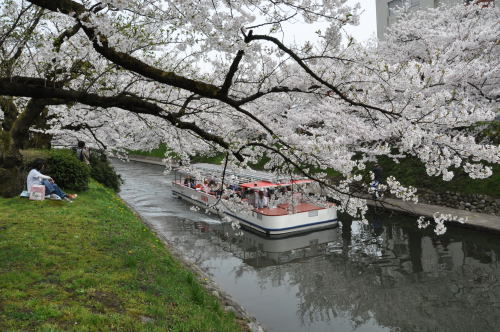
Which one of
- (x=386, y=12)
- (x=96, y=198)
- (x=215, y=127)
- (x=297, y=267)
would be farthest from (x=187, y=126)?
(x=386, y=12)

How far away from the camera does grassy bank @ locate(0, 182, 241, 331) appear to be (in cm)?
518

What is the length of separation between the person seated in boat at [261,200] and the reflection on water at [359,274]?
1.45 meters

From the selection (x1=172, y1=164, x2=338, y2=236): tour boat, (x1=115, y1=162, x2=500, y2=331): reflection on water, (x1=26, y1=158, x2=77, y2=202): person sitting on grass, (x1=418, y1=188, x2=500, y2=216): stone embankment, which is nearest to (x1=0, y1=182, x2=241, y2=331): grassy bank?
(x1=26, y1=158, x2=77, y2=202): person sitting on grass

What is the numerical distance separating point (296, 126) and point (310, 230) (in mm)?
5720

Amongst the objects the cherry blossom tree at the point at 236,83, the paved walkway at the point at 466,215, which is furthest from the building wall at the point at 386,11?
the paved walkway at the point at 466,215

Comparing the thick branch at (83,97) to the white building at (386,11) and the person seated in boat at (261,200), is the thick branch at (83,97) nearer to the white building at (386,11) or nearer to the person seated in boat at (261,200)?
the person seated in boat at (261,200)

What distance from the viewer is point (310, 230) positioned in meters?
16.0

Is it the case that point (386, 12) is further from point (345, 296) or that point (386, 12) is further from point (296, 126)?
point (345, 296)

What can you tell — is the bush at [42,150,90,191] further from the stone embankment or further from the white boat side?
the stone embankment

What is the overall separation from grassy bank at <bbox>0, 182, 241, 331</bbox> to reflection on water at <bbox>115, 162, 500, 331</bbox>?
2574mm

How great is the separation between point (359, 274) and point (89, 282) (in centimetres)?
791

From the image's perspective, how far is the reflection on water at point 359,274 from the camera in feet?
28.5

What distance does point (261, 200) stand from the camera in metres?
16.8

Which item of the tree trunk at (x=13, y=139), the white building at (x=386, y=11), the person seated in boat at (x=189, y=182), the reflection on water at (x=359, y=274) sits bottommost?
the reflection on water at (x=359, y=274)
